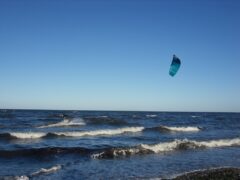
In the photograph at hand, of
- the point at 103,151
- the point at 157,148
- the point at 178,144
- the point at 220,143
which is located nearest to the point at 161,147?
the point at 157,148

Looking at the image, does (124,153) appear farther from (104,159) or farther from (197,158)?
(197,158)

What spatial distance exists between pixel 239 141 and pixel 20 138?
54.1 feet

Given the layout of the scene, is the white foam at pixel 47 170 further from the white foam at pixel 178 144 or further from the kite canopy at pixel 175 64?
the white foam at pixel 178 144

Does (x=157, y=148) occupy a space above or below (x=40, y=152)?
above

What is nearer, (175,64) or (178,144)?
(175,64)

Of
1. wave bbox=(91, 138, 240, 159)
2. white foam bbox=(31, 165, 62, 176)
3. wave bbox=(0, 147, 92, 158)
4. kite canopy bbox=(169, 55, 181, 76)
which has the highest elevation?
kite canopy bbox=(169, 55, 181, 76)

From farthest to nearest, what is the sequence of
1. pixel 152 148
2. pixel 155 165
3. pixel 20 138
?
pixel 20 138 → pixel 152 148 → pixel 155 165

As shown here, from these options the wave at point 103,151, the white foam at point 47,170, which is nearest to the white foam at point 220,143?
the wave at point 103,151

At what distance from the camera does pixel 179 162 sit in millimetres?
16281

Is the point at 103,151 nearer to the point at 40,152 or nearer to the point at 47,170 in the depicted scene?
the point at 40,152

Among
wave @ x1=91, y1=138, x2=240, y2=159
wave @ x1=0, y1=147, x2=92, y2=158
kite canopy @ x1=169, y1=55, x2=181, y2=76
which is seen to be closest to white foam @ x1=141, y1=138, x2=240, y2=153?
wave @ x1=91, y1=138, x2=240, y2=159

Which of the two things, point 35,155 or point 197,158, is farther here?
point 35,155

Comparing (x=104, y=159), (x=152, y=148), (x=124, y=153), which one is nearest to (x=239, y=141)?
(x=152, y=148)

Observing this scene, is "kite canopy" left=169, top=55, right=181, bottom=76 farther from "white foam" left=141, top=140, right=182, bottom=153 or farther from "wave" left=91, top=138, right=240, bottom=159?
"white foam" left=141, top=140, right=182, bottom=153
